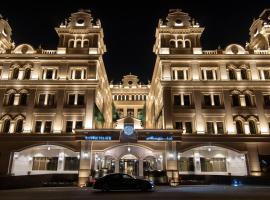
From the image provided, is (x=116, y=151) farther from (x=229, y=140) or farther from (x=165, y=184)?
(x=229, y=140)

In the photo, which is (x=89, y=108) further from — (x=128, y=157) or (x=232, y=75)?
(x=232, y=75)

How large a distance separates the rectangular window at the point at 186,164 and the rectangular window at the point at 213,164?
143 centimetres

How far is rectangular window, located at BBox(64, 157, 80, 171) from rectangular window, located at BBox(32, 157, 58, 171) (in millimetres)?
1411

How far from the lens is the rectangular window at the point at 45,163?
31.2m

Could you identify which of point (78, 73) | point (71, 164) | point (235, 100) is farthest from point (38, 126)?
point (235, 100)

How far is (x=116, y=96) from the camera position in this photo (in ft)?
196

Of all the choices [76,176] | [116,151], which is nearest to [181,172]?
[116,151]

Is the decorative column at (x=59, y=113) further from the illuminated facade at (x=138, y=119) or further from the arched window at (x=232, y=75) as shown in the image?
the arched window at (x=232, y=75)

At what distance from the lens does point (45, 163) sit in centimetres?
3134

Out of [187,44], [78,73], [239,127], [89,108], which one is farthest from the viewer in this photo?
[187,44]

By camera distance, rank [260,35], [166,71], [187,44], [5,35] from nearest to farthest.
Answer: [166,71], [187,44], [260,35], [5,35]

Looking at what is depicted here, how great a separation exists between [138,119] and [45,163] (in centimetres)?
1309

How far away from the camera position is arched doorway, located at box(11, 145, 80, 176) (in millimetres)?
30672

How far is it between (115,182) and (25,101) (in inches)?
822
